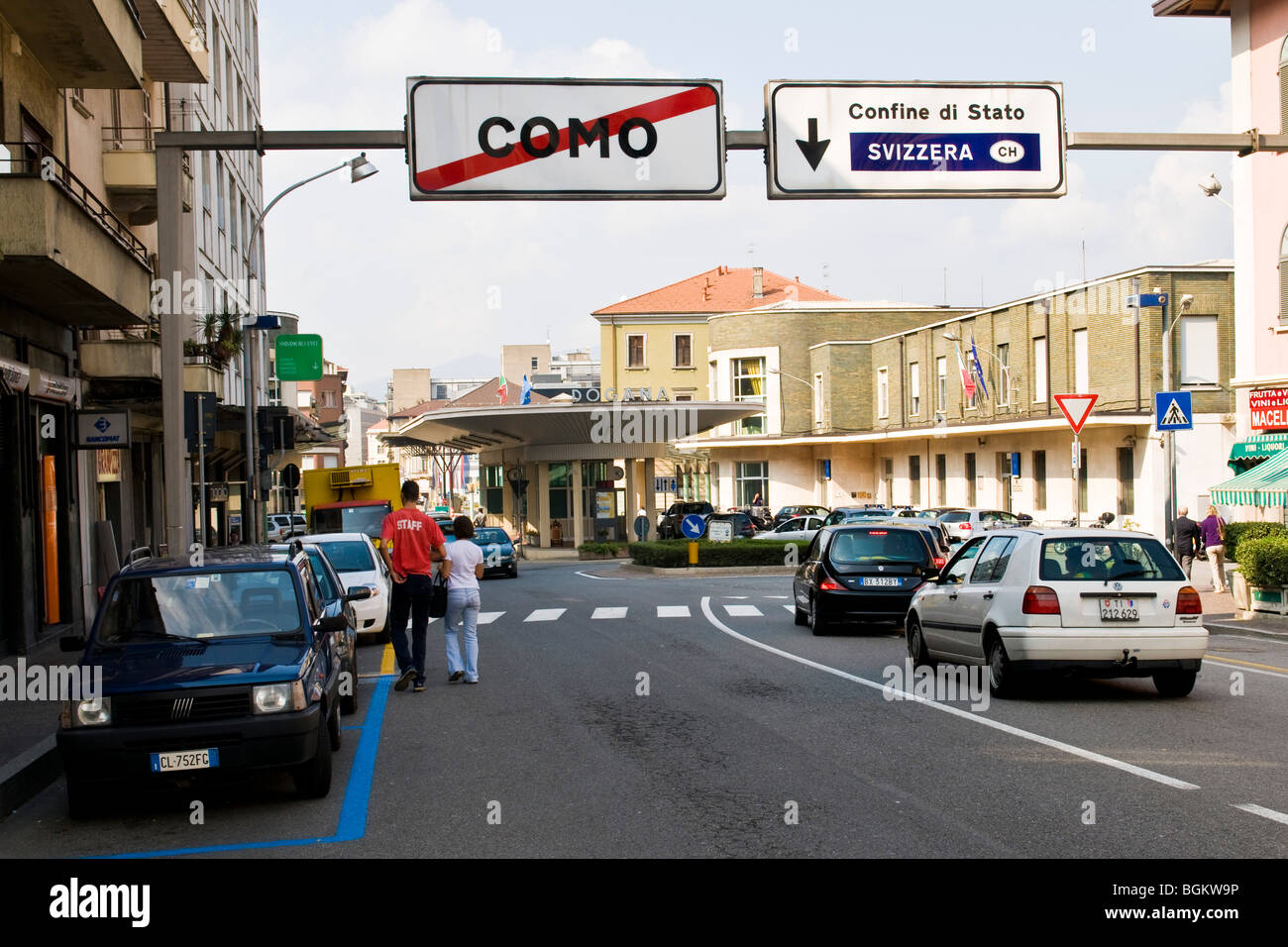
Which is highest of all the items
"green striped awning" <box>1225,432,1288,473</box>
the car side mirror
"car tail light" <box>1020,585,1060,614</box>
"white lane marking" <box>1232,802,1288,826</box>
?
"green striped awning" <box>1225,432,1288,473</box>

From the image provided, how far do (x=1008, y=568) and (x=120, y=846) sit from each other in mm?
7944

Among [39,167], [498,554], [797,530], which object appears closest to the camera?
[39,167]

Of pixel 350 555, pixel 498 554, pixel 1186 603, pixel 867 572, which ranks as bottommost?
pixel 498 554

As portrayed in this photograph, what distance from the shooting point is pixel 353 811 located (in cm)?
816

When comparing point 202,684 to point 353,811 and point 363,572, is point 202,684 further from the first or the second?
point 363,572

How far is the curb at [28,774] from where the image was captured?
8.83 metres

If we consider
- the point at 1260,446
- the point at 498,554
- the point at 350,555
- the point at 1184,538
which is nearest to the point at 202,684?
the point at 350,555

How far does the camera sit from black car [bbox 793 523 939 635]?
60.4 ft

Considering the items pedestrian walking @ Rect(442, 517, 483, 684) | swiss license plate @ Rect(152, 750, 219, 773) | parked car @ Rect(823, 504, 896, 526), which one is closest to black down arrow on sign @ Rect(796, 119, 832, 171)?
pedestrian walking @ Rect(442, 517, 483, 684)

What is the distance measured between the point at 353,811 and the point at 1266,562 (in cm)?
1620

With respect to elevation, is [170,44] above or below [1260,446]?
above

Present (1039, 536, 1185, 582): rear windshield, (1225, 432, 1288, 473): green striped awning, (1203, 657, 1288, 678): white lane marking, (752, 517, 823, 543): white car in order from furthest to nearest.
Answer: (752, 517, 823, 543): white car, (1225, 432, 1288, 473): green striped awning, (1203, 657, 1288, 678): white lane marking, (1039, 536, 1185, 582): rear windshield

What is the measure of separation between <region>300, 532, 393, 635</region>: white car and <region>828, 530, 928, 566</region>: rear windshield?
628cm

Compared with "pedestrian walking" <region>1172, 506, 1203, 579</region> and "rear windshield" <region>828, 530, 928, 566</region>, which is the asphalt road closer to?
"rear windshield" <region>828, 530, 928, 566</region>
